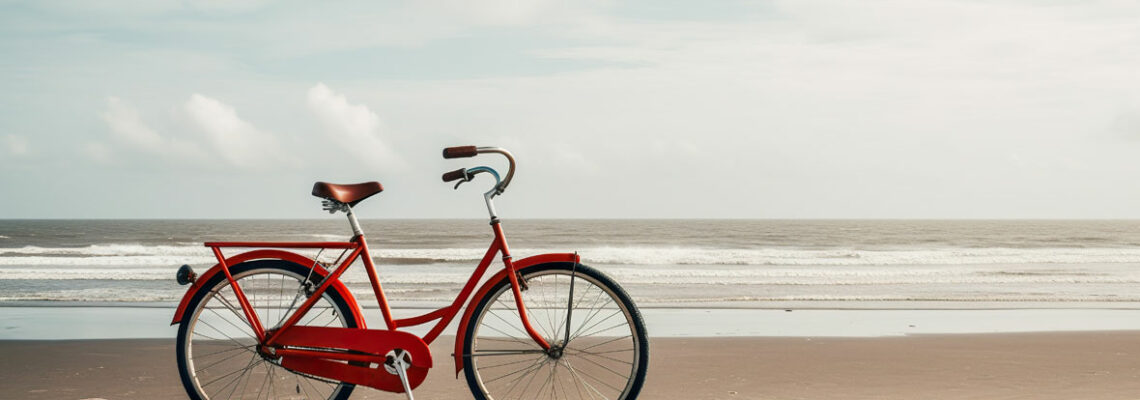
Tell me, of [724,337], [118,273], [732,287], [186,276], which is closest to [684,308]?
[724,337]

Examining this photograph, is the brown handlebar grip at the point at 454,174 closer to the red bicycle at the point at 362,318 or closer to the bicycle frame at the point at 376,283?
the red bicycle at the point at 362,318

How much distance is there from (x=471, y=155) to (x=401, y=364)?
893 mm

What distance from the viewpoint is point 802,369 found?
217 inches

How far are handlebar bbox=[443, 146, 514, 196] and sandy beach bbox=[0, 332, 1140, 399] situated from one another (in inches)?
58.1

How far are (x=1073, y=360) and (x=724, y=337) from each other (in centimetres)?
253

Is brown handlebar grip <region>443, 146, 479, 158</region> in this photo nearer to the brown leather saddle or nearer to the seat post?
the brown leather saddle

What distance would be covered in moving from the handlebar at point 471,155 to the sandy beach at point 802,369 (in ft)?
4.84

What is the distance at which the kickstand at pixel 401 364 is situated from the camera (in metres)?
3.48

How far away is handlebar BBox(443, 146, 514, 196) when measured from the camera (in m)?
3.40

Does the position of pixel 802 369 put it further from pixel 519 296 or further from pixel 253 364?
pixel 253 364

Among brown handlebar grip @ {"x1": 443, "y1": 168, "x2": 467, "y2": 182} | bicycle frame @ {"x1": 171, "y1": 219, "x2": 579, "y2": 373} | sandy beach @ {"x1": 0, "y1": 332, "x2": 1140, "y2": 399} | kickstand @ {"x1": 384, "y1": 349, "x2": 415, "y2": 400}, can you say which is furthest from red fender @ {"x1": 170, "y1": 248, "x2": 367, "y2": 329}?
sandy beach @ {"x1": 0, "y1": 332, "x2": 1140, "y2": 399}

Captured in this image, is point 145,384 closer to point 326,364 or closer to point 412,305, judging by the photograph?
point 326,364

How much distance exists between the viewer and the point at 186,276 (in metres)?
3.62

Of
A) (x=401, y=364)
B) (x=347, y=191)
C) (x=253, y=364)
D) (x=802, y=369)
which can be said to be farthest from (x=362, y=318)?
(x=802, y=369)
